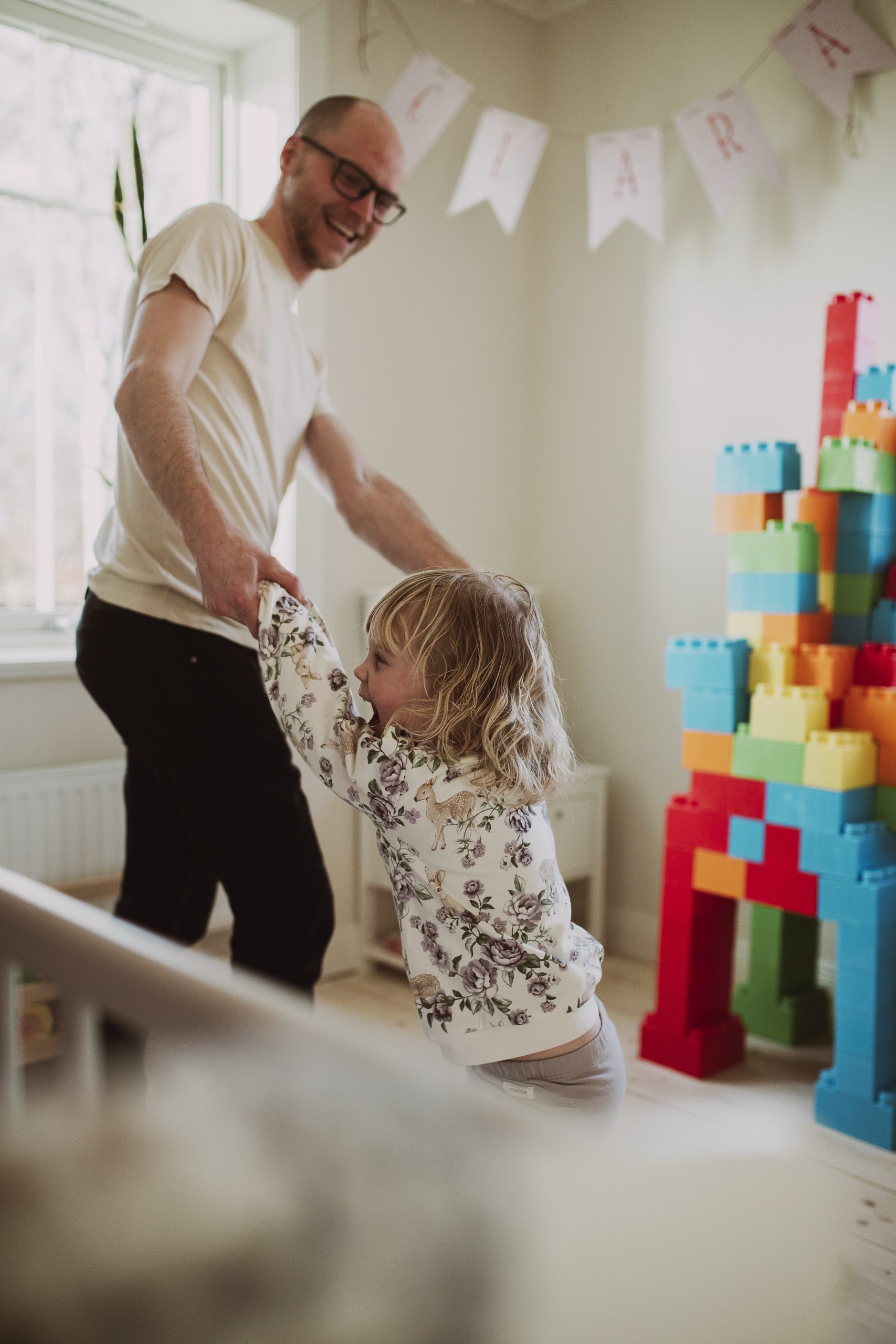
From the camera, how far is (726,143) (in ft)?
8.06

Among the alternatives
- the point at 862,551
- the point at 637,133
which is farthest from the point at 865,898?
the point at 637,133

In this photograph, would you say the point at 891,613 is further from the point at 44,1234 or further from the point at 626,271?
the point at 44,1234

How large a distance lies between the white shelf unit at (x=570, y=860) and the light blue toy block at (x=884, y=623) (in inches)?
30.0

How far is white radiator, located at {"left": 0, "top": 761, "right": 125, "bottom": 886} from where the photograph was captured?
2.09 meters

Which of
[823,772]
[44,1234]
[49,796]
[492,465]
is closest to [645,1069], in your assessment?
[823,772]

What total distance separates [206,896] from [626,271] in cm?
190

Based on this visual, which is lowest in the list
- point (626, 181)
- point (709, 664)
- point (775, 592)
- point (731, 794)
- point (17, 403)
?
point (731, 794)

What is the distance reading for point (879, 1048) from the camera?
1839 millimetres

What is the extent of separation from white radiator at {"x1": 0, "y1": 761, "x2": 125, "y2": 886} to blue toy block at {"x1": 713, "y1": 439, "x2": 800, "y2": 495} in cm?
125

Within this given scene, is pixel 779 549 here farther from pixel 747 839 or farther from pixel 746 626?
pixel 747 839

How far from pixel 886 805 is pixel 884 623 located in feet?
1.11

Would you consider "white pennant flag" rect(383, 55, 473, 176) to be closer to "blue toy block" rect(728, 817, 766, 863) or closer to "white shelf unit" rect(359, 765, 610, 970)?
"white shelf unit" rect(359, 765, 610, 970)

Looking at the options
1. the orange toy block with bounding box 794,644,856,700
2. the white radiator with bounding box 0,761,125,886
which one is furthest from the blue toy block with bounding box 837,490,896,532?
the white radiator with bounding box 0,761,125,886

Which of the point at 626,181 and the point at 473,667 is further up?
the point at 626,181
